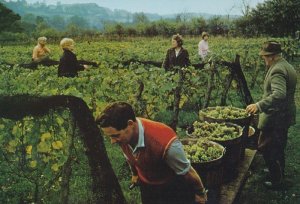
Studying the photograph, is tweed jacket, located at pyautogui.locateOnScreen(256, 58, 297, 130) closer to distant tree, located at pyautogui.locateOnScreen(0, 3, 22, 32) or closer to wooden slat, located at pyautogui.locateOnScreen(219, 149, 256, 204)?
wooden slat, located at pyautogui.locateOnScreen(219, 149, 256, 204)

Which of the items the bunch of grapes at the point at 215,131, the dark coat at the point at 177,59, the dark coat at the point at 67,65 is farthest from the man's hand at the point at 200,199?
the dark coat at the point at 177,59

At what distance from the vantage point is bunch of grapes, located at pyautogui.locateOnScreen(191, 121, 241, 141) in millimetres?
5637

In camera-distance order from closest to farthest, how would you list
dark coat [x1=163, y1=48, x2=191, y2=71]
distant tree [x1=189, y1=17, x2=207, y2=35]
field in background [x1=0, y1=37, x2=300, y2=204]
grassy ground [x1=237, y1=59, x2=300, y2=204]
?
field in background [x1=0, y1=37, x2=300, y2=204] → grassy ground [x1=237, y1=59, x2=300, y2=204] → dark coat [x1=163, y1=48, x2=191, y2=71] → distant tree [x1=189, y1=17, x2=207, y2=35]

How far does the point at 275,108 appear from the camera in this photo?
20.7 ft

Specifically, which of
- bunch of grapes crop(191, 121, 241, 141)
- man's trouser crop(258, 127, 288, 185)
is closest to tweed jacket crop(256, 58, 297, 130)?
man's trouser crop(258, 127, 288, 185)

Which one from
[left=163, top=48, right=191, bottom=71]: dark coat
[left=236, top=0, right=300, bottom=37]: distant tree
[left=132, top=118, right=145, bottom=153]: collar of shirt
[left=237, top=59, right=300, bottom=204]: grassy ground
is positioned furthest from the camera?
[left=236, top=0, right=300, bottom=37]: distant tree

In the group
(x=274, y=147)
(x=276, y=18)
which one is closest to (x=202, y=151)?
(x=274, y=147)

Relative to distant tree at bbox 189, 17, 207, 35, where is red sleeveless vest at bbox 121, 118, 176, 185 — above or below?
above

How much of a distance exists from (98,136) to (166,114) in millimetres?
6838

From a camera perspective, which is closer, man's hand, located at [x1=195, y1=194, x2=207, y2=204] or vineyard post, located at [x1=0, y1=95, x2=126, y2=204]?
man's hand, located at [x1=195, y1=194, x2=207, y2=204]

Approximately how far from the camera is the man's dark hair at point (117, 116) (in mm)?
3037

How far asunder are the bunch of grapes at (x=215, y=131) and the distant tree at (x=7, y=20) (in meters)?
72.8

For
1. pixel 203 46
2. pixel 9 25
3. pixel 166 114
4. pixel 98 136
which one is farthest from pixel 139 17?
pixel 98 136

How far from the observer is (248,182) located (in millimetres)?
6941
